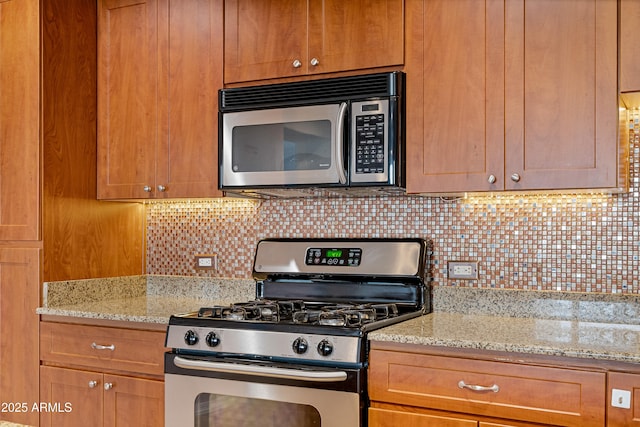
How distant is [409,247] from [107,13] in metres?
1.78

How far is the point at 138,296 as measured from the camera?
3.19 m

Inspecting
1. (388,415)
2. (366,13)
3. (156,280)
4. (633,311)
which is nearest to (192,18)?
(366,13)

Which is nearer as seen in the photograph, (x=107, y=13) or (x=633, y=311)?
(x=633, y=311)

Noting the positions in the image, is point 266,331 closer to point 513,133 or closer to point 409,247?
point 409,247

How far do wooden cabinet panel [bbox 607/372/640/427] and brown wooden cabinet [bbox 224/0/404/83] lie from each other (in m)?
1.30

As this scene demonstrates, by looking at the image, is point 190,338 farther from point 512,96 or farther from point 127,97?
point 512,96

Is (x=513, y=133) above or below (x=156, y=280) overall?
above

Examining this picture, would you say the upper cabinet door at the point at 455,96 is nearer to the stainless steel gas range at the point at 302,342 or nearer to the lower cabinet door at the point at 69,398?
the stainless steel gas range at the point at 302,342

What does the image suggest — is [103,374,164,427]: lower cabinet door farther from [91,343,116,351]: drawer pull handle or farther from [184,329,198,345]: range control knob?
[184,329,198,345]: range control knob

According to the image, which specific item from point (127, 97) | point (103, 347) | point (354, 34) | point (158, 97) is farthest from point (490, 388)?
point (127, 97)

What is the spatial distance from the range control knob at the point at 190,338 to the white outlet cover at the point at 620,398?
136cm

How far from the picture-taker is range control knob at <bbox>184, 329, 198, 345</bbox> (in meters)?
2.29

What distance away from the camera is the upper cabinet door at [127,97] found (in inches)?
113

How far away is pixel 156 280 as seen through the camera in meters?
3.21
